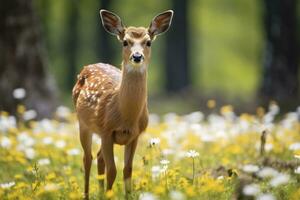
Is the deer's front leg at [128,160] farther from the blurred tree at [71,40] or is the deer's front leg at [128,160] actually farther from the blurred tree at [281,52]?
the blurred tree at [71,40]

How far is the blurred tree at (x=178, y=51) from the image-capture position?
91.6 feet

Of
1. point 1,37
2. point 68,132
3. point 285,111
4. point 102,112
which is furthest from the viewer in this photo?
point 285,111

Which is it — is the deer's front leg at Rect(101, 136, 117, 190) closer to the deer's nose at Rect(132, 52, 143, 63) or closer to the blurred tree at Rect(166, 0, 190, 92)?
the deer's nose at Rect(132, 52, 143, 63)

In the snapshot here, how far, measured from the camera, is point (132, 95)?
7.21 metres

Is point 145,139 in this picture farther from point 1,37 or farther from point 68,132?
point 1,37

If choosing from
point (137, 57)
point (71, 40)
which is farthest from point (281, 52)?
point (71, 40)

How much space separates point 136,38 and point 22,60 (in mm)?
8055

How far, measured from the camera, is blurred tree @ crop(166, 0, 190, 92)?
27.9m

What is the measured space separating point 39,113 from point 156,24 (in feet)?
24.4

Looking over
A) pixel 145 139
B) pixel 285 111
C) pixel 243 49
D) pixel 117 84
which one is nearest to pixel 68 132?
pixel 145 139

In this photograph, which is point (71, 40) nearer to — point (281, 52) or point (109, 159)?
point (281, 52)

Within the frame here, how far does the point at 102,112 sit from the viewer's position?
7543 mm

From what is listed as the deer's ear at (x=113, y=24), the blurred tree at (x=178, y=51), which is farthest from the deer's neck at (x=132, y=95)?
the blurred tree at (x=178, y=51)

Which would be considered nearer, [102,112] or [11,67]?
[102,112]
